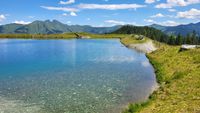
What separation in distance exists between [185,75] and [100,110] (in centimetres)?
2039

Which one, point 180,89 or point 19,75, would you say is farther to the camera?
point 19,75

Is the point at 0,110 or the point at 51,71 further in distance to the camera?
the point at 51,71

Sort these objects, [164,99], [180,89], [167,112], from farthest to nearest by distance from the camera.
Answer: [180,89] → [164,99] → [167,112]

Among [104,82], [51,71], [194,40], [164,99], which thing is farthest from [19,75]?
[194,40]

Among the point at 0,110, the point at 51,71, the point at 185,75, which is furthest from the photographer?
the point at 51,71

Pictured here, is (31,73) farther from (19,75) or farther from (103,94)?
(103,94)

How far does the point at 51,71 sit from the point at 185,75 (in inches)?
1068

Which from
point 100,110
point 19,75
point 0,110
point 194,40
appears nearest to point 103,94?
point 100,110

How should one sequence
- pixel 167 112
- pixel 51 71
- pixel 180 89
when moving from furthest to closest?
pixel 51 71
pixel 180 89
pixel 167 112

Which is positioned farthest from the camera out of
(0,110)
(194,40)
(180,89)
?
(194,40)

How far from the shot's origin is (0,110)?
102 ft

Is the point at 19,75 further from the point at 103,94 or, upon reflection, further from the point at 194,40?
the point at 194,40

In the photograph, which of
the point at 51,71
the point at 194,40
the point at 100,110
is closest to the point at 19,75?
the point at 51,71

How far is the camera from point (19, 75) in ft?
173
